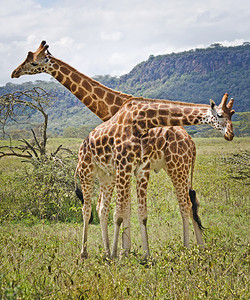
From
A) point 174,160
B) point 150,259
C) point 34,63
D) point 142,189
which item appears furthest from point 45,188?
point 150,259

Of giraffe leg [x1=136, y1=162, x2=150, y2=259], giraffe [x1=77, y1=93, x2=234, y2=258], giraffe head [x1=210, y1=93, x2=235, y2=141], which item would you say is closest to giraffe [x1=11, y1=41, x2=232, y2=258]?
giraffe [x1=77, y1=93, x2=234, y2=258]

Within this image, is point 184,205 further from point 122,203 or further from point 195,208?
point 122,203

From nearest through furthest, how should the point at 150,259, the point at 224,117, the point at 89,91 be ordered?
the point at 224,117, the point at 150,259, the point at 89,91

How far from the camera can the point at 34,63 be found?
555 centimetres

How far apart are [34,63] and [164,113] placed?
102 inches

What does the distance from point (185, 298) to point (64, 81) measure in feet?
13.7

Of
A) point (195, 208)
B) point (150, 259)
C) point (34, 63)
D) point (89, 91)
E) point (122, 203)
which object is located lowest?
point (150, 259)

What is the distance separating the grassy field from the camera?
328 cm

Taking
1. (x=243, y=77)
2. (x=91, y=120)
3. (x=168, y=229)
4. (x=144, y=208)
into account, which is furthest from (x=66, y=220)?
(x=243, y=77)

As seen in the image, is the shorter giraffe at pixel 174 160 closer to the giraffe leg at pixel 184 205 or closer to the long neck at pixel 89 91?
the giraffe leg at pixel 184 205

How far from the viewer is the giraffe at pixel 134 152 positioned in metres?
4.77

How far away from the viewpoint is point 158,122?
4840 millimetres

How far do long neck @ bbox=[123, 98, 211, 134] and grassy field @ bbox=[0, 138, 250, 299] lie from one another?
1827mm

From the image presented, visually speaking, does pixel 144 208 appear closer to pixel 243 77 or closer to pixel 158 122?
pixel 158 122
